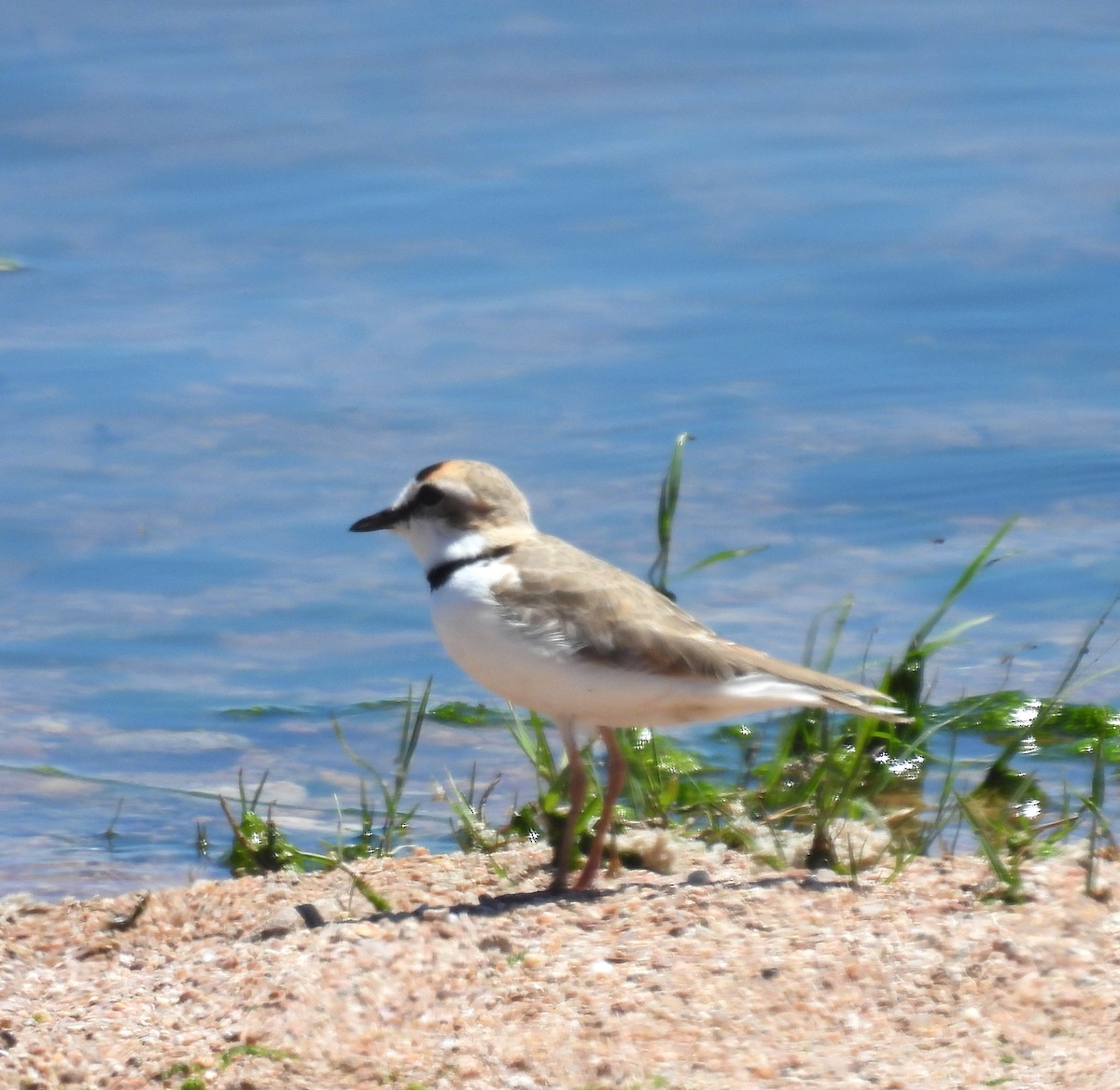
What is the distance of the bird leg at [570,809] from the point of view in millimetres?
4758

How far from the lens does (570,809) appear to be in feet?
15.7

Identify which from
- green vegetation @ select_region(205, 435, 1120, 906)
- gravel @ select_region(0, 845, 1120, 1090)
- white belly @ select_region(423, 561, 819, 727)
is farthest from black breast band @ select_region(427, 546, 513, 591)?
gravel @ select_region(0, 845, 1120, 1090)

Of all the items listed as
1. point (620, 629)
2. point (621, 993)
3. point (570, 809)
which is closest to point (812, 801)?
point (570, 809)

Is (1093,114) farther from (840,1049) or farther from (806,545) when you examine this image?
(840,1049)

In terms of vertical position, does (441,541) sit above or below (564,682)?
above

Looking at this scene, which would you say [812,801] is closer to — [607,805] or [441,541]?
[607,805]

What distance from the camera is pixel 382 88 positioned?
12.2m

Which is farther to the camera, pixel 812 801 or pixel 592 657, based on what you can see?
pixel 812 801

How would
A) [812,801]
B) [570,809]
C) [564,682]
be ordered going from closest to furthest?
1. [564,682]
2. [570,809]
3. [812,801]

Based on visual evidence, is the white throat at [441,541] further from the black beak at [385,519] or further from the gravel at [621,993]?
the gravel at [621,993]

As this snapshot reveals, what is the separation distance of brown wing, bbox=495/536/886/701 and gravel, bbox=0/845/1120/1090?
19.1 inches

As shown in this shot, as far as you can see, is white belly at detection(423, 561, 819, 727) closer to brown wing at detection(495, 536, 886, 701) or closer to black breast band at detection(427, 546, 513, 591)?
brown wing at detection(495, 536, 886, 701)

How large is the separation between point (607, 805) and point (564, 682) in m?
0.41

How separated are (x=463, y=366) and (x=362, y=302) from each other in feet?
3.04
